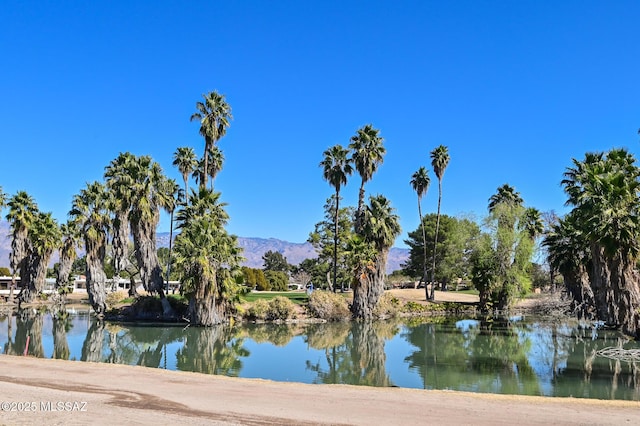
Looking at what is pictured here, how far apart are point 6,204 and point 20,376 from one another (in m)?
46.0

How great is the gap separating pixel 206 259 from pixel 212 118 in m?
20.3

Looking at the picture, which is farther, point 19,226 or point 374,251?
point 19,226

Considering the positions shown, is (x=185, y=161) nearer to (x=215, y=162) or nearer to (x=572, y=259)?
(x=215, y=162)

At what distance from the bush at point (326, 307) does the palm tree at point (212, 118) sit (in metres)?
17.4

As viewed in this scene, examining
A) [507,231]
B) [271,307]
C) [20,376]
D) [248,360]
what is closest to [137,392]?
[20,376]

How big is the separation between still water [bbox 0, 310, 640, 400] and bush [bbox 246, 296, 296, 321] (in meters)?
2.19

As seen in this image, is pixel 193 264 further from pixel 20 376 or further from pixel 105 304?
pixel 20 376

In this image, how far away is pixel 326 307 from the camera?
162 feet

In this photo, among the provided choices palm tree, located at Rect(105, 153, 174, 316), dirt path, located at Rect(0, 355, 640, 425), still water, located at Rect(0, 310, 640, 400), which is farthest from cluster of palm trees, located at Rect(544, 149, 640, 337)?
palm tree, located at Rect(105, 153, 174, 316)

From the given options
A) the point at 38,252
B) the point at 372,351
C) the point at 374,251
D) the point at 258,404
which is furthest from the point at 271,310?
the point at 258,404

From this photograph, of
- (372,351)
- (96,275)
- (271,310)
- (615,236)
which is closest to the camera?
(615,236)

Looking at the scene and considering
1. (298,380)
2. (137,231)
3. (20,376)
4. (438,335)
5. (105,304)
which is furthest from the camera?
(105,304)

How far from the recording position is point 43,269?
5869 cm

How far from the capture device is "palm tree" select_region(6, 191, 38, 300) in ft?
185
